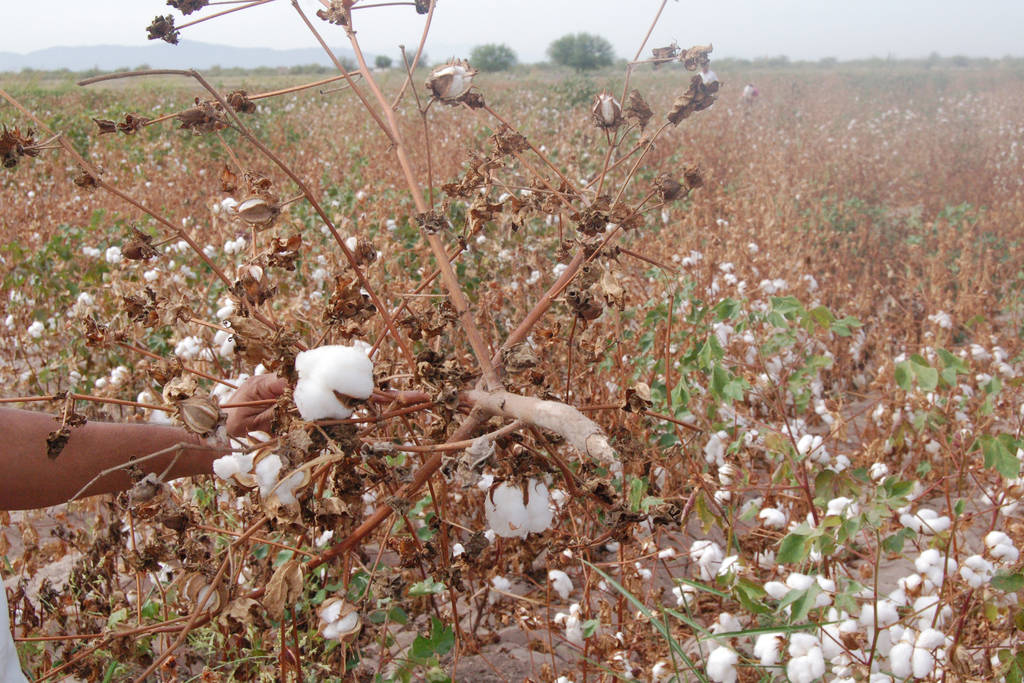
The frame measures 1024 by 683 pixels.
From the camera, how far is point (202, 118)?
1.02 m

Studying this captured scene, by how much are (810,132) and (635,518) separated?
11.7 meters

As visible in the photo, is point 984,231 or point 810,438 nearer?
point 810,438

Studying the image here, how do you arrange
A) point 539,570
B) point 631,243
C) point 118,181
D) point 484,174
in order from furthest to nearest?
1. point 118,181
2. point 631,243
3. point 539,570
4. point 484,174

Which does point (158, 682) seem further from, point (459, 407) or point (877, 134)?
point (877, 134)

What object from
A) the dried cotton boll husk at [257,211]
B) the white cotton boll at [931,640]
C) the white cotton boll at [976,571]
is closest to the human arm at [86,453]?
the dried cotton boll husk at [257,211]

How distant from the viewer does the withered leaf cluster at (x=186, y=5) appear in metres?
1.06

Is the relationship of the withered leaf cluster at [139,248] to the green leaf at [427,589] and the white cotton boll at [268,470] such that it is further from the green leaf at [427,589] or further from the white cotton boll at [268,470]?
the green leaf at [427,589]

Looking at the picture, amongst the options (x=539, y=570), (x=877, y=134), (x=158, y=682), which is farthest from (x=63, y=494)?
(x=877, y=134)

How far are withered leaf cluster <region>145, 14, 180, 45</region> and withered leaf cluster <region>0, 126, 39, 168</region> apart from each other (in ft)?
0.76

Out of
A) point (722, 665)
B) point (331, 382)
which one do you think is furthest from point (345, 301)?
point (722, 665)

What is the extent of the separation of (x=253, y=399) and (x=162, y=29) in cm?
58

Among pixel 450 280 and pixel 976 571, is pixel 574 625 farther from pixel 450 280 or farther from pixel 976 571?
pixel 450 280

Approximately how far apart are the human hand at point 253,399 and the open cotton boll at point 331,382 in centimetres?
36

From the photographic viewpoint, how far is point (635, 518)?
3.13 feet
